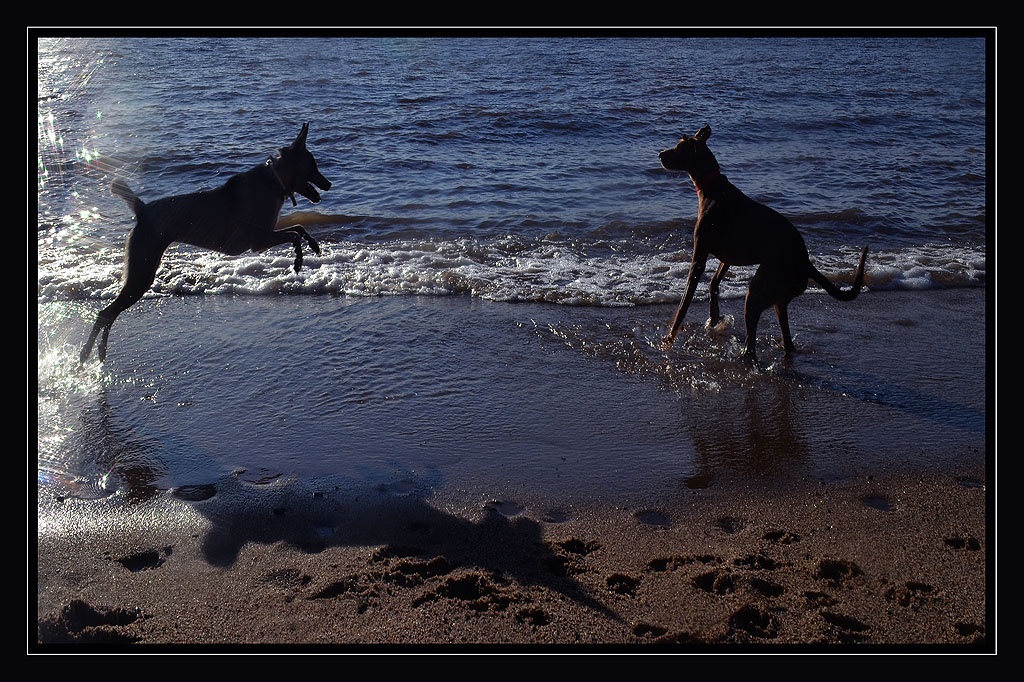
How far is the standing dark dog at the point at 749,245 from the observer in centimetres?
659

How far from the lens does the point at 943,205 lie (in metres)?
11.6

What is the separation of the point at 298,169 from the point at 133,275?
1547 millimetres

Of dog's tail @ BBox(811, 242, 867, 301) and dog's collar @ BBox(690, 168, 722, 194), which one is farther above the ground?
dog's collar @ BBox(690, 168, 722, 194)

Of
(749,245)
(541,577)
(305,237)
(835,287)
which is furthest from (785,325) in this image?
(305,237)

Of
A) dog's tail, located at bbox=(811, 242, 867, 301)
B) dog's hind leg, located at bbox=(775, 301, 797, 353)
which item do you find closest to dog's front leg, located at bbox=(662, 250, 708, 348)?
dog's hind leg, located at bbox=(775, 301, 797, 353)

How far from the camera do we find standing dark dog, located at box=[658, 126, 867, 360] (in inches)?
259

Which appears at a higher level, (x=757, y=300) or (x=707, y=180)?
(x=707, y=180)

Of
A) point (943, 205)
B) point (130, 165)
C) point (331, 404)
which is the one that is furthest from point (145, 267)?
point (943, 205)

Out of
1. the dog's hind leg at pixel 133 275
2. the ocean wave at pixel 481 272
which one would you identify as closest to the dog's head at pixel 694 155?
the ocean wave at pixel 481 272

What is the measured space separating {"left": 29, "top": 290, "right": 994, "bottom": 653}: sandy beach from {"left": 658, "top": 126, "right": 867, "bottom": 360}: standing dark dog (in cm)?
126

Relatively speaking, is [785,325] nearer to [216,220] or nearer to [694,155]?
[694,155]

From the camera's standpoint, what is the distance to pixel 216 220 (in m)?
6.73

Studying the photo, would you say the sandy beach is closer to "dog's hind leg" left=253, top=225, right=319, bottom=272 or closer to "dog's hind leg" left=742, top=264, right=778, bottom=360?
"dog's hind leg" left=742, top=264, right=778, bottom=360
